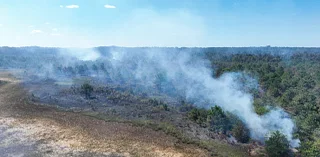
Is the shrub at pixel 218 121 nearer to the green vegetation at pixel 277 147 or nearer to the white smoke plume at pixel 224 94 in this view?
the white smoke plume at pixel 224 94

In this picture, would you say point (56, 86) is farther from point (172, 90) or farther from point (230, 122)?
point (230, 122)

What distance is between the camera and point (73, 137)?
94.8ft

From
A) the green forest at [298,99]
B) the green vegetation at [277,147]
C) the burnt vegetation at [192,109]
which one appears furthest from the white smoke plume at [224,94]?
the green vegetation at [277,147]

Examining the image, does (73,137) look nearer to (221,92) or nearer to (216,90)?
(221,92)

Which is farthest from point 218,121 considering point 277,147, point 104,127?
point 104,127

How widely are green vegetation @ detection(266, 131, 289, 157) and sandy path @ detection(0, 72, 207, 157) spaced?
5508mm

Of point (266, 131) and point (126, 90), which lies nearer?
point (266, 131)

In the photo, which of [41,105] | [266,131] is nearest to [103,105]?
[41,105]

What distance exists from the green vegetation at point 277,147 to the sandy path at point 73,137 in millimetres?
5508

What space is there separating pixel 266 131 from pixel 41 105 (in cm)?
2885

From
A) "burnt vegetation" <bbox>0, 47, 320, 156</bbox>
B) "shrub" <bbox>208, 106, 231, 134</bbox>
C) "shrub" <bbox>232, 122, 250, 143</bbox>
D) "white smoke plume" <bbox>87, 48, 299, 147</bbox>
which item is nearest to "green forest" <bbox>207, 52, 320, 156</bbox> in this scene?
"burnt vegetation" <bbox>0, 47, 320, 156</bbox>

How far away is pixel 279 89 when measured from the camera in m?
56.0

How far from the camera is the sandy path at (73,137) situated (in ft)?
84.4

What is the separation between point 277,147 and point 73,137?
1853cm
